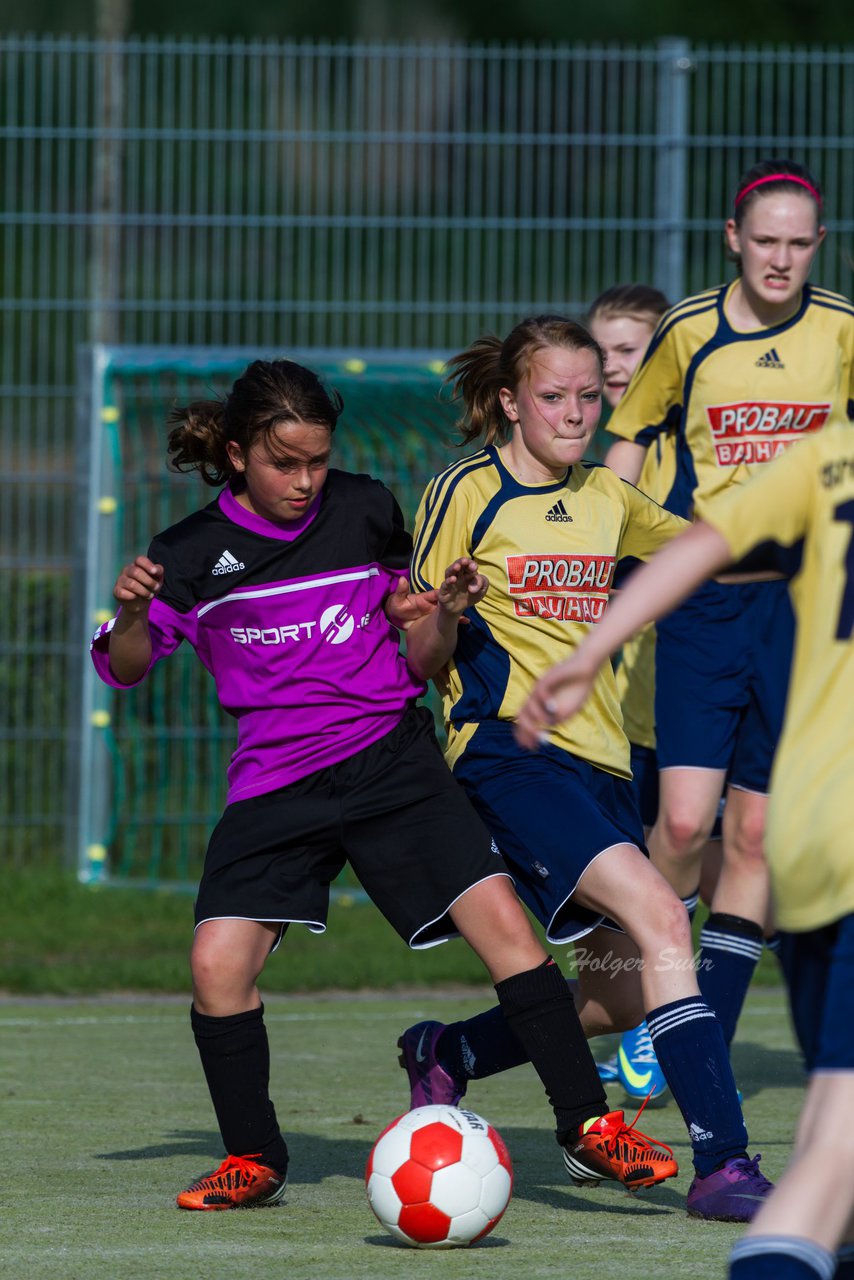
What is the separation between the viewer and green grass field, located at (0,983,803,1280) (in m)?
4.01

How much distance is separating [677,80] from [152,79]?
2636mm

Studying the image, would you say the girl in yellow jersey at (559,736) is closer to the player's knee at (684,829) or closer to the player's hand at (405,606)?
the player's hand at (405,606)

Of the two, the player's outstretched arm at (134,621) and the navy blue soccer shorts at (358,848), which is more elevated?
the player's outstretched arm at (134,621)

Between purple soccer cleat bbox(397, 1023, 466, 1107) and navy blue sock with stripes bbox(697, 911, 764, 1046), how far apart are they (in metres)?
0.78

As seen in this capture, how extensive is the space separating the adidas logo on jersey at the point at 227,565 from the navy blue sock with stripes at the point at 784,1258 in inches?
94.1

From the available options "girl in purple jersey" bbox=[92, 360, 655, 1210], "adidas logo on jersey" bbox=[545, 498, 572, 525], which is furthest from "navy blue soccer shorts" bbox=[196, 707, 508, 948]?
"adidas logo on jersey" bbox=[545, 498, 572, 525]

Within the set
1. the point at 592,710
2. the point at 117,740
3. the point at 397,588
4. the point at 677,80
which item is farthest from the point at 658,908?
the point at 677,80

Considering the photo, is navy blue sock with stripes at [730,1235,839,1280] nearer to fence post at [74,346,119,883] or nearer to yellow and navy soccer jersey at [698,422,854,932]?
yellow and navy soccer jersey at [698,422,854,932]

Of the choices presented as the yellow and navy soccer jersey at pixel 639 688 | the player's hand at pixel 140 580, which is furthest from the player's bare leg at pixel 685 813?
the player's hand at pixel 140 580

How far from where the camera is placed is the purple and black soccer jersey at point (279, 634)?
465 cm

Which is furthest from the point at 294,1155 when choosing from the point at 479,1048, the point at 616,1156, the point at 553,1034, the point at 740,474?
the point at 740,474

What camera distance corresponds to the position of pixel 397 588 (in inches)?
189

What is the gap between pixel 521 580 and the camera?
15.5 feet

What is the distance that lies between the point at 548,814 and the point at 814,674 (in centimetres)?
172
